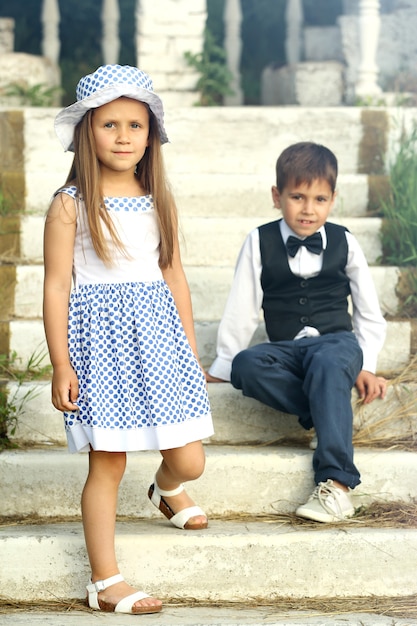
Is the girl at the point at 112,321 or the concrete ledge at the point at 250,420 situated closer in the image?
the girl at the point at 112,321

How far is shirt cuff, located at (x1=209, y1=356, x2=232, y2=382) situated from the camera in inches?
140

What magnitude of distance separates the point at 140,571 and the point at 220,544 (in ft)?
0.78

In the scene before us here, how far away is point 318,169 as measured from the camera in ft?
11.2

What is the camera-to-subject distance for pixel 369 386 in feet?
11.0

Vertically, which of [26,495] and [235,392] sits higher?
[235,392]

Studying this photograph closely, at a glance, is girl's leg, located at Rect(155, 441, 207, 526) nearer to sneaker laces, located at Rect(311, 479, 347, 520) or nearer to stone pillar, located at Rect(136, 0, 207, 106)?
sneaker laces, located at Rect(311, 479, 347, 520)

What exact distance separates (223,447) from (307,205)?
0.86m

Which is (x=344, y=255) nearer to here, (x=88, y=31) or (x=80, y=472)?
(x=80, y=472)

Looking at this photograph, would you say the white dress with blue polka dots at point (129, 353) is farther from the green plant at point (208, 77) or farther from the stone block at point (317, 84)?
the stone block at point (317, 84)

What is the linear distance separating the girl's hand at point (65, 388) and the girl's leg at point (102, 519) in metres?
0.17

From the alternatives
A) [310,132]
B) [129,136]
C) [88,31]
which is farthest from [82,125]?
[88,31]

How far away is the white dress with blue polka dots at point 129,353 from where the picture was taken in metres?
2.68

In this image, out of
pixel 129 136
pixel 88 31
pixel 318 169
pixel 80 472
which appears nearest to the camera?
pixel 129 136

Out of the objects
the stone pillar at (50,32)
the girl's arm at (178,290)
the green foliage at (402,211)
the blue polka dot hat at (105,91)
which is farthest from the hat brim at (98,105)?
the stone pillar at (50,32)
